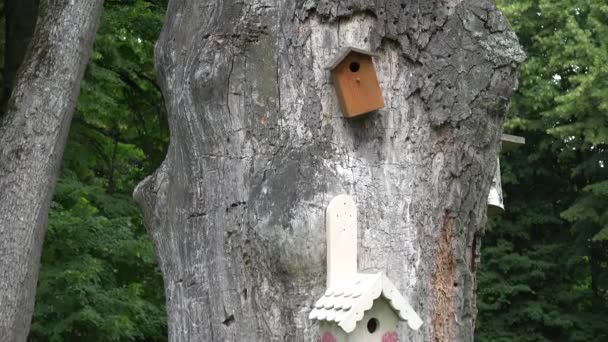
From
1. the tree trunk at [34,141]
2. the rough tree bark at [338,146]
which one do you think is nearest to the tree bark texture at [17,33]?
the tree trunk at [34,141]

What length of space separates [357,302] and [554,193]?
17.3 m

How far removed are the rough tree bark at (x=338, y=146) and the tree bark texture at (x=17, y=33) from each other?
599 centimetres

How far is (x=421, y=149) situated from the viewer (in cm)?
335

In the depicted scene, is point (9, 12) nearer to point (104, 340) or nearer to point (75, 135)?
point (75, 135)

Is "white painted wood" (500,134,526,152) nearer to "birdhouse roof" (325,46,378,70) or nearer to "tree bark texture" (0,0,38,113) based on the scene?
"birdhouse roof" (325,46,378,70)

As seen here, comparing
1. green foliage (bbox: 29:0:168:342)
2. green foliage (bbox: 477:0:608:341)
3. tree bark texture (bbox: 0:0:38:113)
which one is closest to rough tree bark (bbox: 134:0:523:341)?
green foliage (bbox: 29:0:168:342)

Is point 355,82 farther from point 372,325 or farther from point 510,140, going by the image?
point 510,140

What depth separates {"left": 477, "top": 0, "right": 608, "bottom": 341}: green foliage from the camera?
15.5 meters

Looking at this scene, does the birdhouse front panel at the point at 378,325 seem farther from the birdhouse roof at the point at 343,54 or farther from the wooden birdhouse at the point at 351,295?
the birdhouse roof at the point at 343,54

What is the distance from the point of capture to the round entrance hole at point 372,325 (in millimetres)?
3115

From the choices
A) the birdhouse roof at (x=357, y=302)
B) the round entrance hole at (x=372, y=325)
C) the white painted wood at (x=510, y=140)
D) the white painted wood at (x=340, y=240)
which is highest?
the white painted wood at (x=510, y=140)

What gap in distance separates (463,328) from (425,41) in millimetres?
1005

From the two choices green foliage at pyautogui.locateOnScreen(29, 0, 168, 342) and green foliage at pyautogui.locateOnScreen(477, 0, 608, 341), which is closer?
green foliage at pyautogui.locateOnScreen(29, 0, 168, 342)

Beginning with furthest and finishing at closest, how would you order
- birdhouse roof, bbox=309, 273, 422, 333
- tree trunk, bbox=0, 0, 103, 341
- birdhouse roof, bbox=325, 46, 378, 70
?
tree trunk, bbox=0, 0, 103, 341
birdhouse roof, bbox=325, 46, 378, 70
birdhouse roof, bbox=309, 273, 422, 333
